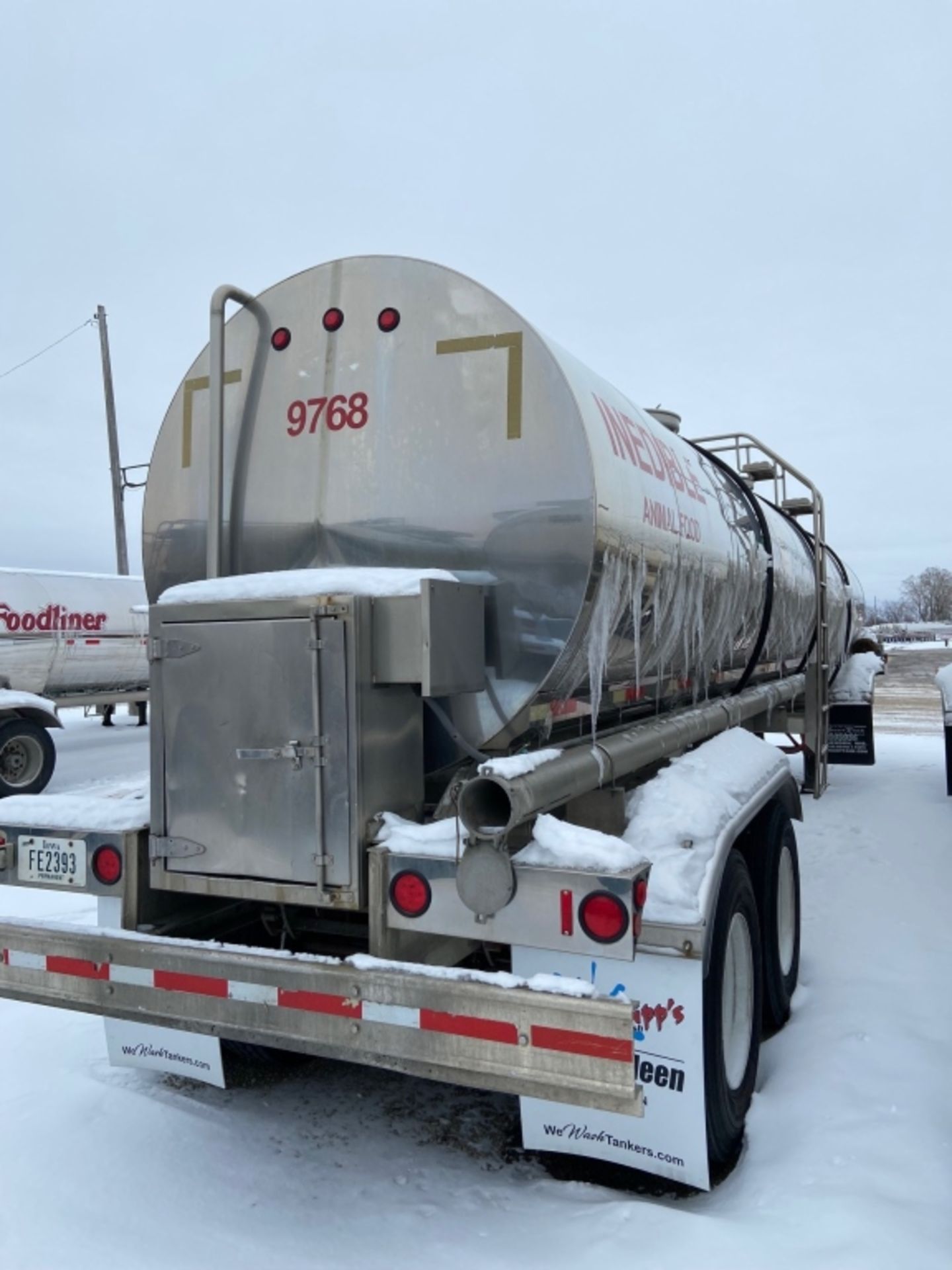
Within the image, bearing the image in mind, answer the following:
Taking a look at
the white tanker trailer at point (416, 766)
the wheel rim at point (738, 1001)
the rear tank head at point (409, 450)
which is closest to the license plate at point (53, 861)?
the white tanker trailer at point (416, 766)

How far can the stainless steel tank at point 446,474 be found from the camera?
312 centimetres

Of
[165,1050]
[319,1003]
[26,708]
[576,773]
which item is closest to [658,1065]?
[576,773]

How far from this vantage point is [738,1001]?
3586 mm

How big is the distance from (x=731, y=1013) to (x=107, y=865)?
2291 millimetres

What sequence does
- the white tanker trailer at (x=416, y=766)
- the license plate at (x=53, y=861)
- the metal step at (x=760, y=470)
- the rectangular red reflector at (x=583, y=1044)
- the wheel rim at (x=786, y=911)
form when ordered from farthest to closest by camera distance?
1. the metal step at (x=760, y=470)
2. the wheel rim at (x=786, y=911)
3. the license plate at (x=53, y=861)
4. the white tanker trailer at (x=416, y=766)
5. the rectangular red reflector at (x=583, y=1044)

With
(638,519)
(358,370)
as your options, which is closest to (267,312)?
(358,370)

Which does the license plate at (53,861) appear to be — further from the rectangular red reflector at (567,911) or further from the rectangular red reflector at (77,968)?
the rectangular red reflector at (567,911)

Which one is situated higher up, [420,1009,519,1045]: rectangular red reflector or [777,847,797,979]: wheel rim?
[420,1009,519,1045]: rectangular red reflector

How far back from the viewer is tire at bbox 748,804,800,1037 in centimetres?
425

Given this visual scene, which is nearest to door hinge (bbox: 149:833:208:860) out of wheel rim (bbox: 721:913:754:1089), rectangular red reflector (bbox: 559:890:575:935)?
rectangular red reflector (bbox: 559:890:575:935)

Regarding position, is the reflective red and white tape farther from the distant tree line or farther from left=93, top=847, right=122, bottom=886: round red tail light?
the distant tree line

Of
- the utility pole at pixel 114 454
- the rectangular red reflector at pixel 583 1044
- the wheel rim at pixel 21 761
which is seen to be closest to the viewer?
the rectangular red reflector at pixel 583 1044

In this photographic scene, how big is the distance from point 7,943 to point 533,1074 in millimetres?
1845

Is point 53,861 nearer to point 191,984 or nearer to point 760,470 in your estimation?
point 191,984
